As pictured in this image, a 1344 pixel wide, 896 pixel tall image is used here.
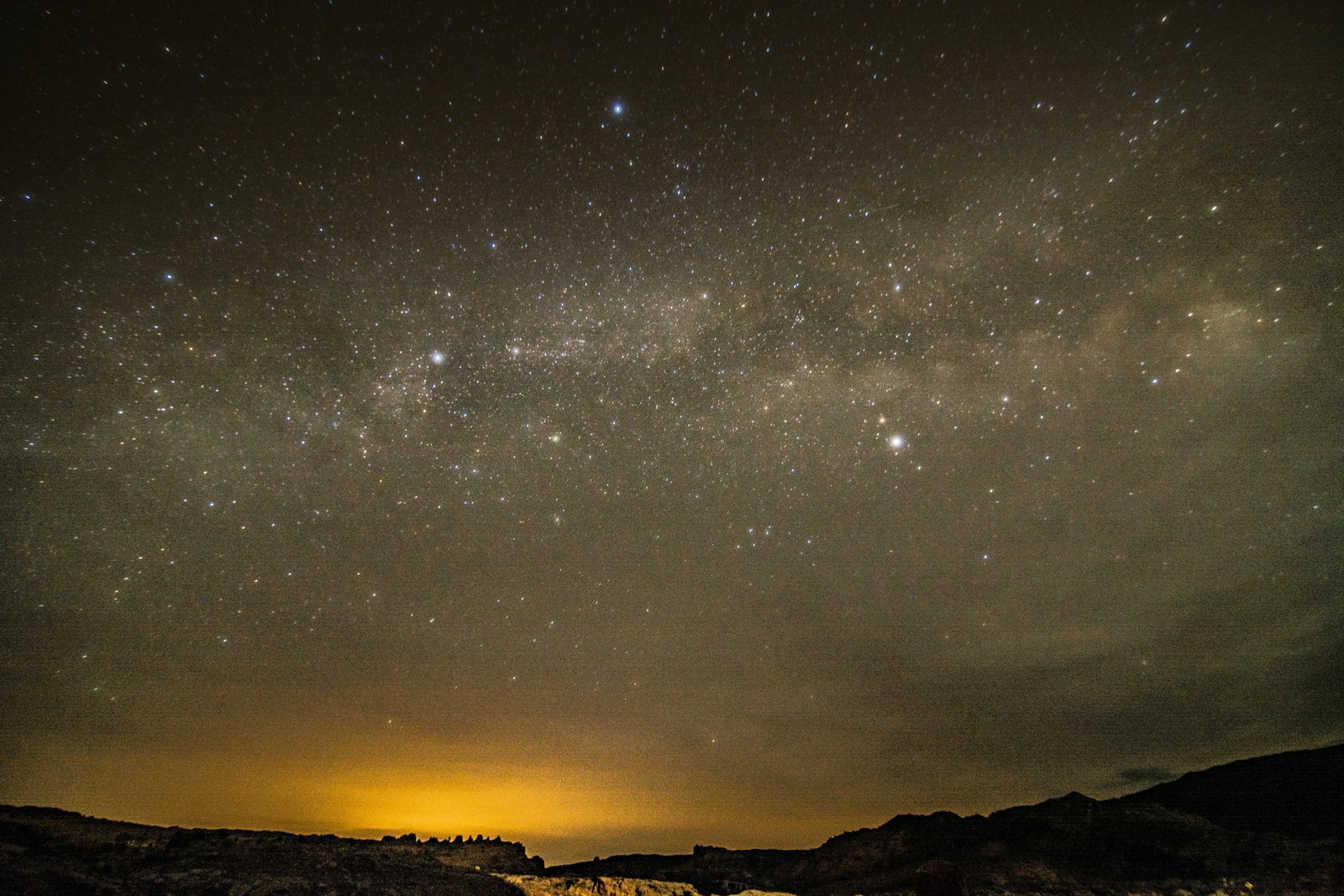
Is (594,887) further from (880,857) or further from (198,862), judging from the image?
(880,857)

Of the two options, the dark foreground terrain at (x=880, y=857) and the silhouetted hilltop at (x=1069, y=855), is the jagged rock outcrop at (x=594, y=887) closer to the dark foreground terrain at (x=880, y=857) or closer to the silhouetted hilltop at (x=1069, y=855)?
the dark foreground terrain at (x=880, y=857)

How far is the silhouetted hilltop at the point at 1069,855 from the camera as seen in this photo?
28431 millimetres

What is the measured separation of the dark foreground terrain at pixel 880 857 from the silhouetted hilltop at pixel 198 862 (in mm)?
70

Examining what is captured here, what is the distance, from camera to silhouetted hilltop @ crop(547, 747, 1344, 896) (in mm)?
28431

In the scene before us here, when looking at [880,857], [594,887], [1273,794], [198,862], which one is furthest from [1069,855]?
[198,862]

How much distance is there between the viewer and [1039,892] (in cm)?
2525

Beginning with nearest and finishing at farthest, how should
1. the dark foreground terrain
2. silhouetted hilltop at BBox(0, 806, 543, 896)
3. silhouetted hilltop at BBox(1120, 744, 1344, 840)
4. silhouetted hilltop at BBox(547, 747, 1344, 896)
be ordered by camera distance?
silhouetted hilltop at BBox(0, 806, 543, 896) → the dark foreground terrain → silhouetted hilltop at BBox(547, 747, 1344, 896) → silhouetted hilltop at BBox(1120, 744, 1344, 840)

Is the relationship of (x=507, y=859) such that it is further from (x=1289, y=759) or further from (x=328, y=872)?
(x=1289, y=759)

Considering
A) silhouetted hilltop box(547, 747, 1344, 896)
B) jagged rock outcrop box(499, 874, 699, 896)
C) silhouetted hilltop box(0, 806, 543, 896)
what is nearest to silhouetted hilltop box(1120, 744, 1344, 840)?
silhouetted hilltop box(547, 747, 1344, 896)

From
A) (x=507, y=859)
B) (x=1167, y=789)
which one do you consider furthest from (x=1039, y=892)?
(x=1167, y=789)

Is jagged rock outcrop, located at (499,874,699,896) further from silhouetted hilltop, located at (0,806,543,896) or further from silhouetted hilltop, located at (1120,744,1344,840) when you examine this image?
silhouetted hilltop, located at (1120,744,1344,840)

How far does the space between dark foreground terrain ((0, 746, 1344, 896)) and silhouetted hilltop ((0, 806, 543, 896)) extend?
7 cm

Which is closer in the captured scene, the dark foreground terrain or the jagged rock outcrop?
the jagged rock outcrop

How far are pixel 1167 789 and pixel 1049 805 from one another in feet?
136
